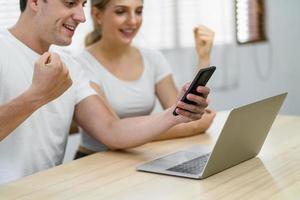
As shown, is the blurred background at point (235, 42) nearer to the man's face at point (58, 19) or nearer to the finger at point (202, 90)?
the man's face at point (58, 19)

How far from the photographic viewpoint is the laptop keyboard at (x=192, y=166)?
1312 mm

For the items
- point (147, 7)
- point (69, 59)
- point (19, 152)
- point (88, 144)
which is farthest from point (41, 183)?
point (147, 7)

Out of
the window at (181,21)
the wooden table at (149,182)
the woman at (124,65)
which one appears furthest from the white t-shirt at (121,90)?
the window at (181,21)

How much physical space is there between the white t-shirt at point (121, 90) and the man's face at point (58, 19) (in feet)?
1.23

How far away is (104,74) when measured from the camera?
2041mm

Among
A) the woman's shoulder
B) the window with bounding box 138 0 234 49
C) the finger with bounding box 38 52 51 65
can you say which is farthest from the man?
the window with bounding box 138 0 234 49

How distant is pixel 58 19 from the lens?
5.19 ft

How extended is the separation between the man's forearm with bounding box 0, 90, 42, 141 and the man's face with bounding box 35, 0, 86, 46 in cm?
37

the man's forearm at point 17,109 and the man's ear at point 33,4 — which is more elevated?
the man's ear at point 33,4

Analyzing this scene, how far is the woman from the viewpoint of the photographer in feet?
6.68

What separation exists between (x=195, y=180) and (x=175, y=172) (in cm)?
7

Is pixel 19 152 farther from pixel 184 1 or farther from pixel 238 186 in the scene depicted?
pixel 184 1

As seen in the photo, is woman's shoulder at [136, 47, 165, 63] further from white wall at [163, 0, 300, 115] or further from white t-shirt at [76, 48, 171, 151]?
white wall at [163, 0, 300, 115]

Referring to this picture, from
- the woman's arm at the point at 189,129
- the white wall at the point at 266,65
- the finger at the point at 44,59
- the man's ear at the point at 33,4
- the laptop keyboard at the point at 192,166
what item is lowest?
the white wall at the point at 266,65
